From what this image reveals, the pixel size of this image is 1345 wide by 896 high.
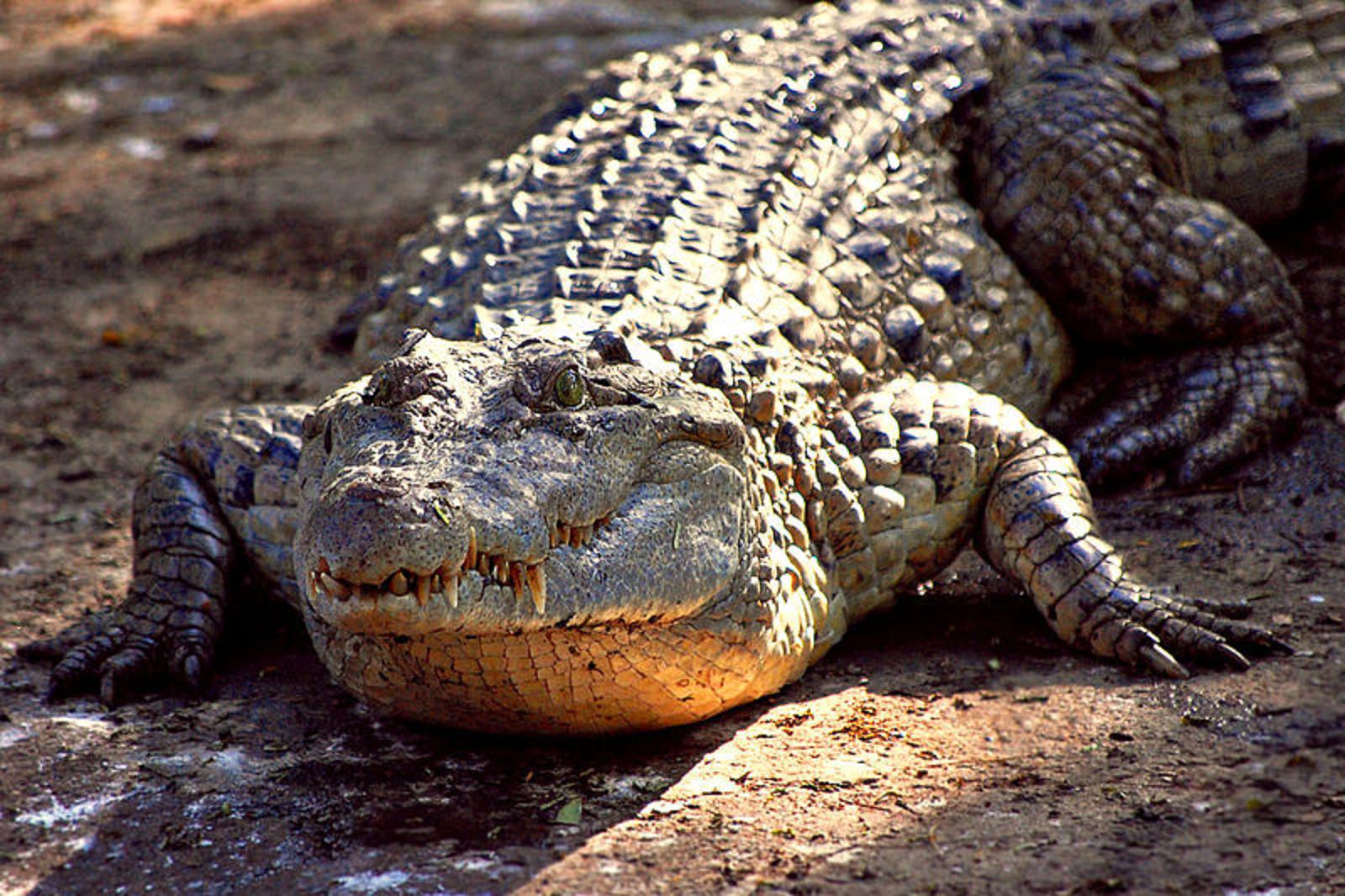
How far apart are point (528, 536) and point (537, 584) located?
0.10 m

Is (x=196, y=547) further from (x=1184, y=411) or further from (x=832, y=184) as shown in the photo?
(x=1184, y=411)

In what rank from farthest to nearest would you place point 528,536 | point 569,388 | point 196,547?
point 196,547, point 569,388, point 528,536

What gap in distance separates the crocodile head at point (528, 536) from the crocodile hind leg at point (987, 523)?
50 cm

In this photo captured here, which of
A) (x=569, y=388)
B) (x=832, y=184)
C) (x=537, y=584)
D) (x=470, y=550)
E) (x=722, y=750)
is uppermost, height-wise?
(x=832, y=184)

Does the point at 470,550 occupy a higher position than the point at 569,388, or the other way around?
the point at 569,388

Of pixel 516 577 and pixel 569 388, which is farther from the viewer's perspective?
pixel 569 388

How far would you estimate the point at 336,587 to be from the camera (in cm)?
253

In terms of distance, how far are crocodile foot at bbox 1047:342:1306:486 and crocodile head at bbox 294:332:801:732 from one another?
177 centimetres

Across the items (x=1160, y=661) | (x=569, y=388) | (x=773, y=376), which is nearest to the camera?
(x=569, y=388)

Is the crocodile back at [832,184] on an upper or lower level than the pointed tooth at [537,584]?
upper

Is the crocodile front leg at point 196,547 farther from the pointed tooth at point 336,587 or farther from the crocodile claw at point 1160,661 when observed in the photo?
the crocodile claw at point 1160,661

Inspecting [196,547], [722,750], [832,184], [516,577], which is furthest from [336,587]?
[832,184]

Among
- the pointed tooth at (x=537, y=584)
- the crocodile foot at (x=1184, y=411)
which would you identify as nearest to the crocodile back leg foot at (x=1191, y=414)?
the crocodile foot at (x=1184, y=411)

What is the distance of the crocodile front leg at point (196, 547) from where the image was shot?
3725 millimetres
